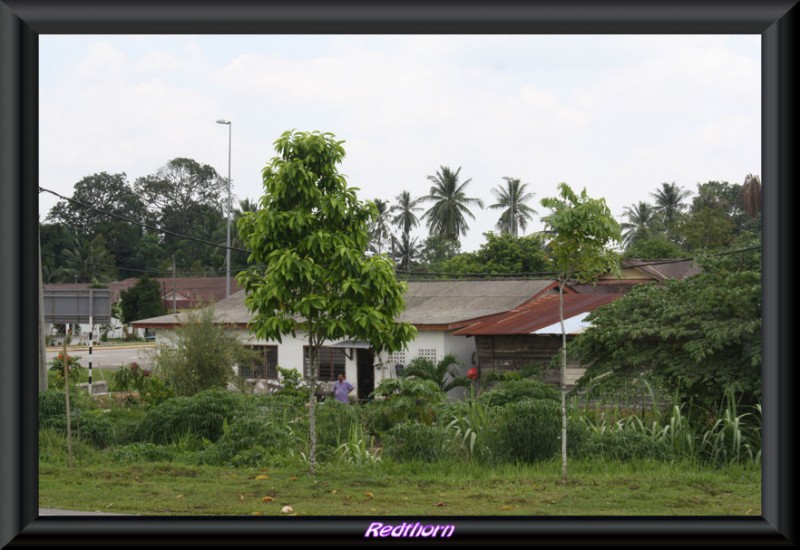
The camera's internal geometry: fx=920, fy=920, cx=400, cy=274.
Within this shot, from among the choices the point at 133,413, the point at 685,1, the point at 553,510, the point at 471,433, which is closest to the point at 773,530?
the point at 685,1

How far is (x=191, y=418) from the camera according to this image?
1409cm

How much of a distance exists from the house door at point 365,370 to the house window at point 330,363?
24.4 inches

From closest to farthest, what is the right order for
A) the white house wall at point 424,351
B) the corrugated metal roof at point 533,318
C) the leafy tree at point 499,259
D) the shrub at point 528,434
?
the shrub at point 528,434
the corrugated metal roof at point 533,318
the white house wall at point 424,351
the leafy tree at point 499,259

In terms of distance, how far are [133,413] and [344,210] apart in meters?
9.32

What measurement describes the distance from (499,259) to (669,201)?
23.9 m

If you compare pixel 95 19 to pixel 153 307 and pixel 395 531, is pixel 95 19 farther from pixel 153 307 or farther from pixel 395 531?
pixel 153 307

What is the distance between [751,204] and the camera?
17453mm

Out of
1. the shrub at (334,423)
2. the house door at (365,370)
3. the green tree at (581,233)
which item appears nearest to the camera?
the green tree at (581,233)

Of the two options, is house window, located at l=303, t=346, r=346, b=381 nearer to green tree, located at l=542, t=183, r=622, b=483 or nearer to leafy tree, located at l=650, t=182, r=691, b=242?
green tree, located at l=542, t=183, r=622, b=483

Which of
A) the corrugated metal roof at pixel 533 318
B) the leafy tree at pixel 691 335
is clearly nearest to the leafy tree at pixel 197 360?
the corrugated metal roof at pixel 533 318

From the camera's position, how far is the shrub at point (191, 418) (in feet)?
46.1

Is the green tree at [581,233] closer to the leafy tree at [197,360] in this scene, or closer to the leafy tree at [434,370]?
the leafy tree at [197,360]

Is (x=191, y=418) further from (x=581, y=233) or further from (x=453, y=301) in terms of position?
(x=453, y=301)

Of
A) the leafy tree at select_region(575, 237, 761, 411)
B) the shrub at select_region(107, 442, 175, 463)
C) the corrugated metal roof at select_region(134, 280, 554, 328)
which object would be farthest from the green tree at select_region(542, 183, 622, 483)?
the corrugated metal roof at select_region(134, 280, 554, 328)
